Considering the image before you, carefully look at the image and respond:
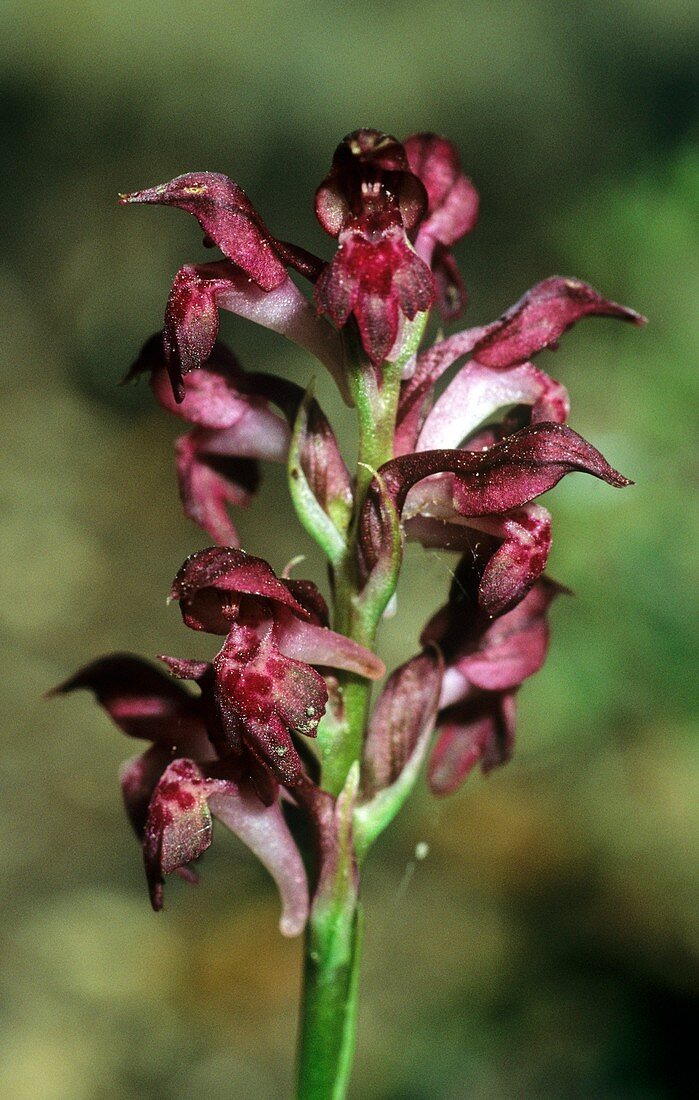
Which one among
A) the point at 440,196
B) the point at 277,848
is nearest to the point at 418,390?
the point at 440,196

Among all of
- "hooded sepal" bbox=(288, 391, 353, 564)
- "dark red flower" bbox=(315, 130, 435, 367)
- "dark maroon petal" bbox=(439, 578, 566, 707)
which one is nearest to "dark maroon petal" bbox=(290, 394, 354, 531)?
"hooded sepal" bbox=(288, 391, 353, 564)

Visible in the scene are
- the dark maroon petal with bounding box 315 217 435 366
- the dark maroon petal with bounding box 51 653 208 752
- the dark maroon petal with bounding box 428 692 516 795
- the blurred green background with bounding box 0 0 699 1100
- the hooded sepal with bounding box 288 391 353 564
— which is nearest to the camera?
the dark maroon petal with bounding box 315 217 435 366

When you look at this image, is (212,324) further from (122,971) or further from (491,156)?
(491,156)

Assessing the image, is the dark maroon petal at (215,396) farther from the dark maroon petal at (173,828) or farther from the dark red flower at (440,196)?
the dark maroon petal at (173,828)

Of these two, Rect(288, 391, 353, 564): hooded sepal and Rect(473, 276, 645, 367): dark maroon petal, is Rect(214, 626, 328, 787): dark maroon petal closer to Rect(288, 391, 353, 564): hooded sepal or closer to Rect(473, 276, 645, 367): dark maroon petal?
Rect(288, 391, 353, 564): hooded sepal

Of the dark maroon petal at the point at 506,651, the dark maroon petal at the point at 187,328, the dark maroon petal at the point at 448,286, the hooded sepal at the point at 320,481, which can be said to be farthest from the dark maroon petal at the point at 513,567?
the dark maroon petal at the point at 448,286

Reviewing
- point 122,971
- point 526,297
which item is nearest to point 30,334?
point 122,971

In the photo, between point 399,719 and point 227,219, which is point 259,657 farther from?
point 227,219

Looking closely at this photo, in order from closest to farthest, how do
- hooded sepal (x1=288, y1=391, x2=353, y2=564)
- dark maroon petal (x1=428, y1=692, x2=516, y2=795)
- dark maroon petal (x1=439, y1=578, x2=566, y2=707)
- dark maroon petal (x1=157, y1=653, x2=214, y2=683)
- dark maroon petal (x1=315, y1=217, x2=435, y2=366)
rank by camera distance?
dark maroon petal (x1=315, y1=217, x2=435, y2=366), dark maroon petal (x1=157, y1=653, x2=214, y2=683), hooded sepal (x1=288, y1=391, x2=353, y2=564), dark maroon petal (x1=439, y1=578, x2=566, y2=707), dark maroon petal (x1=428, y1=692, x2=516, y2=795)
